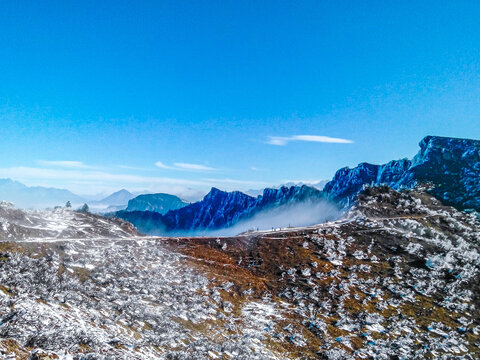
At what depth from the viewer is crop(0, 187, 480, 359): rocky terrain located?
36.8 meters

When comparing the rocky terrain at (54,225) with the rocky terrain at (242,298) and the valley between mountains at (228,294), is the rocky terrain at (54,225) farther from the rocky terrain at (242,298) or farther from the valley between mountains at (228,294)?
the rocky terrain at (242,298)

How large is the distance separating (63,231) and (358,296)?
292 feet

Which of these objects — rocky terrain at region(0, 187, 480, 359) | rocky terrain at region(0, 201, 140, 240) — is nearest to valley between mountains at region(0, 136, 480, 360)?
rocky terrain at region(0, 187, 480, 359)

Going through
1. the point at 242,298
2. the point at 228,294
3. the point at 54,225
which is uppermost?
the point at 54,225

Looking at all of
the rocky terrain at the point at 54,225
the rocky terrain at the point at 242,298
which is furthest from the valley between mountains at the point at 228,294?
the rocky terrain at the point at 54,225

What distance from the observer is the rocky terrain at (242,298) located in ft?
121

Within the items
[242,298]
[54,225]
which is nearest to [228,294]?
[242,298]

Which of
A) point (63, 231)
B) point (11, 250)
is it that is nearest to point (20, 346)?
point (11, 250)

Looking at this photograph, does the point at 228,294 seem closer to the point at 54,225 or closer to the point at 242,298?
the point at 242,298

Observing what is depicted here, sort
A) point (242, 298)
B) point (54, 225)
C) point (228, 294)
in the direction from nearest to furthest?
point (228, 294), point (242, 298), point (54, 225)

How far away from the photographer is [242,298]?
71.9 m

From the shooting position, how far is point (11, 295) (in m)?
37.7

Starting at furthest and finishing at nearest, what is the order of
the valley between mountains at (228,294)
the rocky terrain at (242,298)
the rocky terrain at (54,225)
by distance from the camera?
the rocky terrain at (54,225) < the valley between mountains at (228,294) < the rocky terrain at (242,298)

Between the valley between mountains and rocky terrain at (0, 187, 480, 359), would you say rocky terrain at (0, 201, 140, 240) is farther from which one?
rocky terrain at (0, 187, 480, 359)
